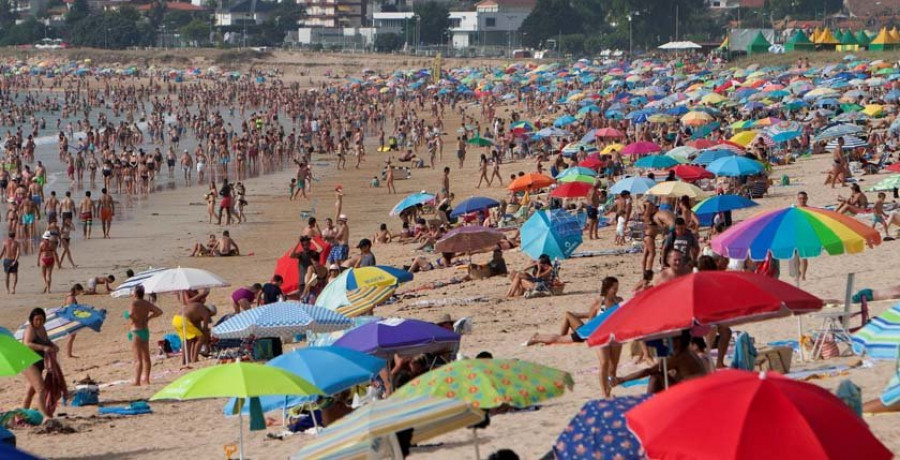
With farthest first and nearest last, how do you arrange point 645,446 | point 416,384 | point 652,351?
point 652,351, point 416,384, point 645,446

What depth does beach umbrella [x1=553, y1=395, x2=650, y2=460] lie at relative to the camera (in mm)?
6680

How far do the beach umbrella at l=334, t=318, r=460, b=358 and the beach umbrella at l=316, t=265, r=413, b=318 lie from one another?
3.00 m

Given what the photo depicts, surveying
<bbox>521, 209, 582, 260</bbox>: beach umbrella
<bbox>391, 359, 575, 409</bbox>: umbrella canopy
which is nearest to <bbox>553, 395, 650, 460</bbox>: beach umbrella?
<bbox>391, 359, 575, 409</bbox>: umbrella canopy

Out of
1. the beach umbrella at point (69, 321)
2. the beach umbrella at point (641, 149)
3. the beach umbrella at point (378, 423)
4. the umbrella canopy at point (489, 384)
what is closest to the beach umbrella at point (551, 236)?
the beach umbrella at point (69, 321)

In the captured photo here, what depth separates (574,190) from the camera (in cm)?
2022

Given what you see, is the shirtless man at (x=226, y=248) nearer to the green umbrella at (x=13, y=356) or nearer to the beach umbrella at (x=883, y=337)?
the green umbrella at (x=13, y=356)

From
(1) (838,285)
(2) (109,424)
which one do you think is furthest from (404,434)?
(1) (838,285)

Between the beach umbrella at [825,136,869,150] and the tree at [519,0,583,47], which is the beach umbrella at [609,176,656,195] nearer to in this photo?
the beach umbrella at [825,136,869,150]

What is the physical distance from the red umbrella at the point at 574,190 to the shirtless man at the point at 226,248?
222 inches

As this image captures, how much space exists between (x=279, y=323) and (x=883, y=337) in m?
5.14

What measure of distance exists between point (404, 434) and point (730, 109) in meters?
36.0

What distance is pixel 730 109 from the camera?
41062 mm

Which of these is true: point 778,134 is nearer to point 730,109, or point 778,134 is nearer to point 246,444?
point 730,109

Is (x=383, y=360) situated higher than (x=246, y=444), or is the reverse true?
(x=383, y=360)
